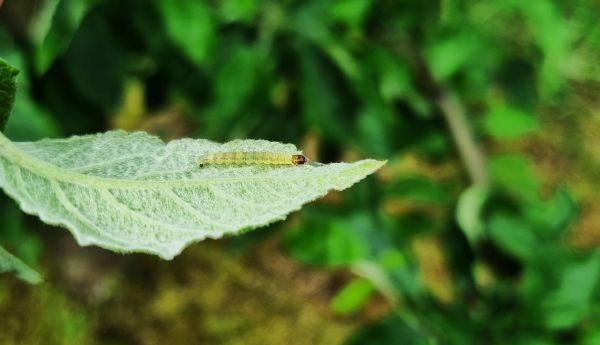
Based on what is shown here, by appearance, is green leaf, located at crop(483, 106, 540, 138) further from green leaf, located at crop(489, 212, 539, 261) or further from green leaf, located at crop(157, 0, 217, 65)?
green leaf, located at crop(157, 0, 217, 65)

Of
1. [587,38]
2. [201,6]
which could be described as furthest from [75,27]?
[587,38]

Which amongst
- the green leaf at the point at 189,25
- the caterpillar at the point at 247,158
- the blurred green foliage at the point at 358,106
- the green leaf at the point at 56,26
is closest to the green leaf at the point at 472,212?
the blurred green foliage at the point at 358,106

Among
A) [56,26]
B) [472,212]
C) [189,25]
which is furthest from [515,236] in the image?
[56,26]

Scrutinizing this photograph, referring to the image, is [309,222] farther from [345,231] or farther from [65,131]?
[65,131]

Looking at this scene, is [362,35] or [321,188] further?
[362,35]

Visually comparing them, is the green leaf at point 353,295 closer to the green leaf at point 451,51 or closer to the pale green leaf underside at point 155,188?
the green leaf at point 451,51

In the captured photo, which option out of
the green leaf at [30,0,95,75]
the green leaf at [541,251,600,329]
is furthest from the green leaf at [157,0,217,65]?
the green leaf at [541,251,600,329]

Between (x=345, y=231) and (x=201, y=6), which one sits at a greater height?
(x=201, y=6)
